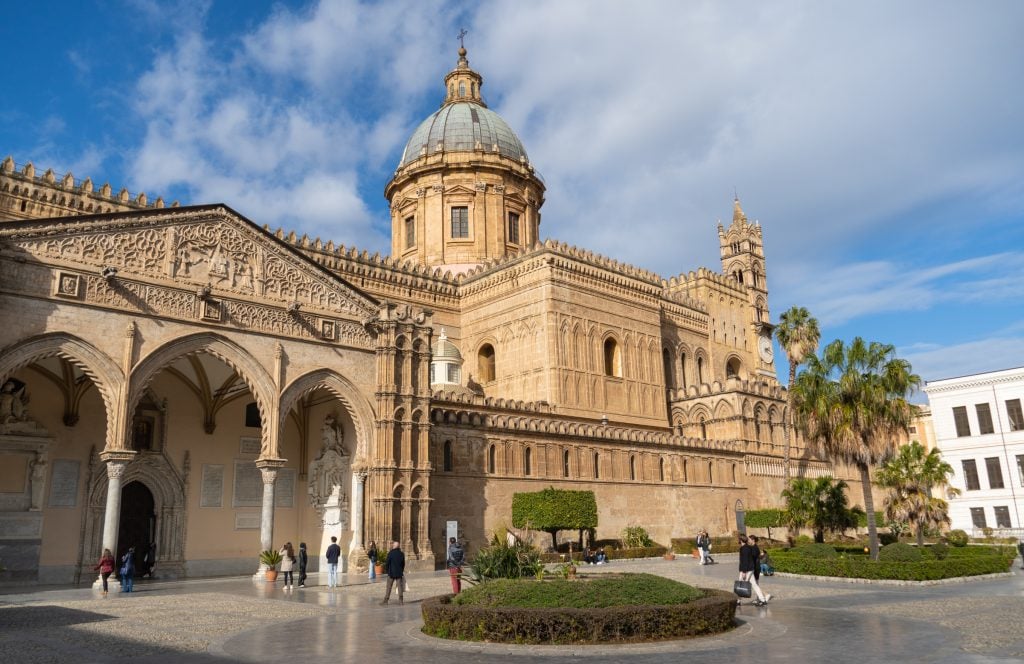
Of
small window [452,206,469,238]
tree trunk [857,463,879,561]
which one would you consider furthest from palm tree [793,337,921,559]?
small window [452,206,469,238]

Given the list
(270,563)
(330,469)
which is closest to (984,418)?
(330,469)

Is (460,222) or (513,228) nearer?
(460,222)

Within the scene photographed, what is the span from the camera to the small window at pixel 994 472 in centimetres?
4503

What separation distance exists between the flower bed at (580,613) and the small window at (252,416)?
17.7 meters

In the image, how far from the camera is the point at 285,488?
92.6 feet

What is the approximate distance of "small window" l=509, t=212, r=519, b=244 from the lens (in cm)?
5044

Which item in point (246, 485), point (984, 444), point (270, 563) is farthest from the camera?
point (984, 444)

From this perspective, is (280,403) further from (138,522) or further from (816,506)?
(816,506)

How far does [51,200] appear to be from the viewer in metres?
32.3

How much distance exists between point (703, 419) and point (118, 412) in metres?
32.6

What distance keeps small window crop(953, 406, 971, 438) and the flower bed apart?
4100 centimetres

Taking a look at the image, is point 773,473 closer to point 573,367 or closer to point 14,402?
point 573,367

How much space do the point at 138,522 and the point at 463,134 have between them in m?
32.6

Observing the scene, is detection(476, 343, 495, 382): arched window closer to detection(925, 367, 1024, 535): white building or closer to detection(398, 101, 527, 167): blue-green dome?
detection(398, 101, 527, 167): blue-green dome
